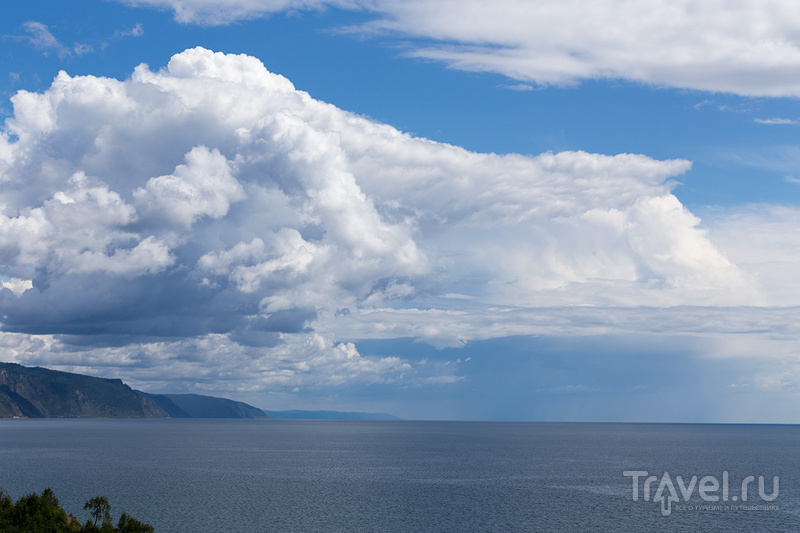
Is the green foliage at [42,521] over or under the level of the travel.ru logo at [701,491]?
over

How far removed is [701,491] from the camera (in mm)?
140000

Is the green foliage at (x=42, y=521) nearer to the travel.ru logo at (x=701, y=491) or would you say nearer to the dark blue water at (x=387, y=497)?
the dark blue water at (x=387, y=497)

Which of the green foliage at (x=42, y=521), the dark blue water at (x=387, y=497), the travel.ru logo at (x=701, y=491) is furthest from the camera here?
the travel.ru logo at (x=701, y=491)

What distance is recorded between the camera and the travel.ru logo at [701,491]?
116875 millimetres

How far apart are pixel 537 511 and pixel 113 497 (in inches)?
2882

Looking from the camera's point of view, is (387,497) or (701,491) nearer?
(387,497)

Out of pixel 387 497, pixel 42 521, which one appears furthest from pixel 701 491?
pixel 42 521

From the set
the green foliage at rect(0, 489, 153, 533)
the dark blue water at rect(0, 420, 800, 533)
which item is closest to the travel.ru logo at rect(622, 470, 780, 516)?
the dark blue water at rect(0, 420, 800, 533)

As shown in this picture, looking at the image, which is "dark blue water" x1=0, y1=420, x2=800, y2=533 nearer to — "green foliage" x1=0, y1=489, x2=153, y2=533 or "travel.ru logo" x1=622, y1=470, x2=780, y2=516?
"travel.ru logo" x1=622, y1=470, x2=780, y2=516

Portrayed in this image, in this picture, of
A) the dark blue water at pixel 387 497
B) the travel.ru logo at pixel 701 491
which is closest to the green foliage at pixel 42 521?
the dark blue water at pixel 387 497

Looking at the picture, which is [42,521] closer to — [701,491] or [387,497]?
[387,497]

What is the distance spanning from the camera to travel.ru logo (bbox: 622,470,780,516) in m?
117

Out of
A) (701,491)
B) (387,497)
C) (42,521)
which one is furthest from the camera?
(701,491)

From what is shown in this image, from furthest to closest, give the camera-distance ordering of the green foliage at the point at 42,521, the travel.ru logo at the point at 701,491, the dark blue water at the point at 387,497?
the travel.ru logo at the point at 701,491 < the dark blue water at the point at 387,497 < the green foliage at the point at 42,521
